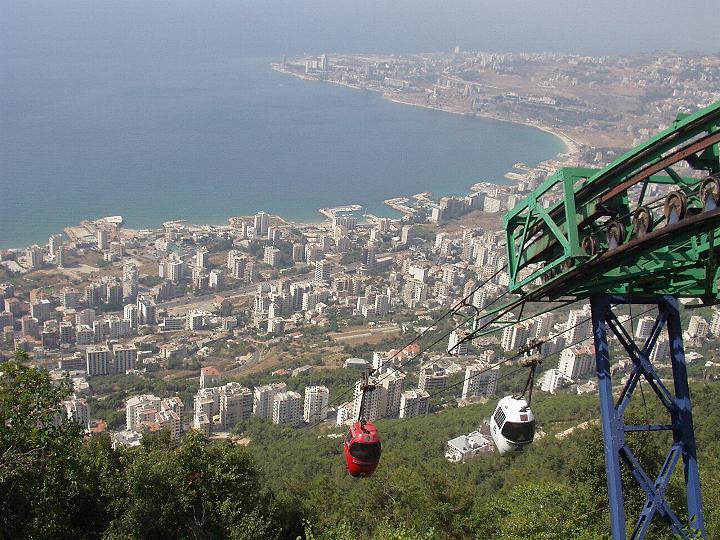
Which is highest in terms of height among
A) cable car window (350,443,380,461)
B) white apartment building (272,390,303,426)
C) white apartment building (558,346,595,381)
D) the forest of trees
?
cable car window (350,443,380,461)

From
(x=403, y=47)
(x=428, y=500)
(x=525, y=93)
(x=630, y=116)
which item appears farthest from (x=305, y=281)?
(x=403, y=47)

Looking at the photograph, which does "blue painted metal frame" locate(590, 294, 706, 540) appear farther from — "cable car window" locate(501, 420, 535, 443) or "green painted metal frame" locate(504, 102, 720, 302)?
"cable car window" locate(501, 420, 535, 443)

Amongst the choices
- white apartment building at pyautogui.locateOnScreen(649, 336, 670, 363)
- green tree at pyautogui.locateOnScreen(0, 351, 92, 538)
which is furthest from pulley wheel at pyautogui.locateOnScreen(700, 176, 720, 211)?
white apartment building at pyautogui.locateOnScreen(649, 336, 670, 363)

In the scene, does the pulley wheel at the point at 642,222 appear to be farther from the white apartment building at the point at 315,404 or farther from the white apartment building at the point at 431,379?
the white apartment building at the point at 431,379

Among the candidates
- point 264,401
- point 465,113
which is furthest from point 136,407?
point 465,113

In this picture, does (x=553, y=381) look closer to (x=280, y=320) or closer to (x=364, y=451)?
(x=280, y=320)

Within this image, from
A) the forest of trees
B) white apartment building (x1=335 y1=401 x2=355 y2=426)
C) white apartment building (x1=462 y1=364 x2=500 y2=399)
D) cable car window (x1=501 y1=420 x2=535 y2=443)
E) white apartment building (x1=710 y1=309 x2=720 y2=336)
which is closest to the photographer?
cable car window (x1=501 y1=420 x2=535 y2=443)

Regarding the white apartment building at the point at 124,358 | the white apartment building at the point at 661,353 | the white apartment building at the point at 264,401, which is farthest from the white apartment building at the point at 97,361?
the white apartment building at the point at 661,353
